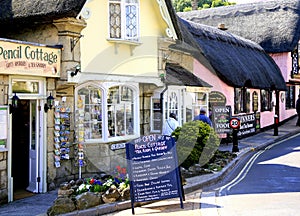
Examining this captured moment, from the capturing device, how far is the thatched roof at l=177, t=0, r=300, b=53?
101 ft

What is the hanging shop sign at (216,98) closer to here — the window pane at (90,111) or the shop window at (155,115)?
the shop window at (155,115)

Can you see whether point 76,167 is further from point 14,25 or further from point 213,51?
point 213,51

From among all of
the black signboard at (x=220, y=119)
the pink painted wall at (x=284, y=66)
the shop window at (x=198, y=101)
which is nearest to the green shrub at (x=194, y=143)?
the shop window at (x=198, y=101)

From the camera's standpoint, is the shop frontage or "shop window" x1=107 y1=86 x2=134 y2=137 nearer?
the shop frontage

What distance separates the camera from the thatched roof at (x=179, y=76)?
639 inches

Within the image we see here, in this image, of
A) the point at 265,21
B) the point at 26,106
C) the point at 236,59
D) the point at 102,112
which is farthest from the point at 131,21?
the point at 265,21

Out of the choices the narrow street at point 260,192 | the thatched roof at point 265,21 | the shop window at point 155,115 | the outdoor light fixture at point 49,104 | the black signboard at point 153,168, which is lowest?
the narrow street at point 260,192

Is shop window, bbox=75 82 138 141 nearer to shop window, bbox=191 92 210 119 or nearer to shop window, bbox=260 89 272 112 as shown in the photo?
shop window, bbox=191 92 210 119

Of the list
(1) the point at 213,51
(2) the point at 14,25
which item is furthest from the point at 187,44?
(2) the point at 14,25

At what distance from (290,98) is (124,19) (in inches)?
922

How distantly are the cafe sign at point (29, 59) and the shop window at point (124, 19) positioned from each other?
91.5 inches

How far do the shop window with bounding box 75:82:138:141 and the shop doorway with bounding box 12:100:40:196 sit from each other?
4.22ft

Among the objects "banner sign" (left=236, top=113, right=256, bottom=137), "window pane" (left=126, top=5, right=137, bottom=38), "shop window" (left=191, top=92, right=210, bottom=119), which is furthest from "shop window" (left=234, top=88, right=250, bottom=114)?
"window pane" (left=126, top=5, right=137, bottom=38)

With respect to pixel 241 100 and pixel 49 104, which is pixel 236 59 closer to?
pixel 241 100
